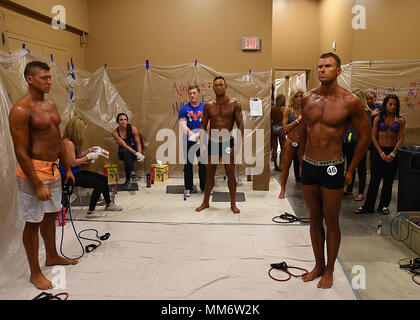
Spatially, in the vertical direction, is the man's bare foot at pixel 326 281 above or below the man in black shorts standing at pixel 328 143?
below

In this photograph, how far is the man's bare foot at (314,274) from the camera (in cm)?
261

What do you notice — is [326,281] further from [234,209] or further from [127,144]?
[127,144]

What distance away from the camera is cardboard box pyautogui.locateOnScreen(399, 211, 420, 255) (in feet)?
9.95

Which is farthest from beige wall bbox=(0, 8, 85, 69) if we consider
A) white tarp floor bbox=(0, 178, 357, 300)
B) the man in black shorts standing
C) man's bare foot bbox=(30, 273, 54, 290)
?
the man in black shorts standing

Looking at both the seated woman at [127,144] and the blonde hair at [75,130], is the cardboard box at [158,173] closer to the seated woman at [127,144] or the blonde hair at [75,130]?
the seated woman at [127,144]

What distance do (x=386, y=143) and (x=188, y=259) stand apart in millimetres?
2680

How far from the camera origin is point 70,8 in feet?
17.2

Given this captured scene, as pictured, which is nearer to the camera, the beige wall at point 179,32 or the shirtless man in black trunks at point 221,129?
the shirtless man in black trunks at point 221,129

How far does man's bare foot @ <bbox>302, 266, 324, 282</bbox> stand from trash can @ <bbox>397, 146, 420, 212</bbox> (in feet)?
5.46

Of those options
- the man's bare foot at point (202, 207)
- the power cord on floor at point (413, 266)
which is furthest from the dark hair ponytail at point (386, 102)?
the man's bare foot at point (202, 207)

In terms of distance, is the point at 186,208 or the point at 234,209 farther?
the point at 186,208

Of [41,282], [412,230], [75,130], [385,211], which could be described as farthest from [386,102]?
[41,282]

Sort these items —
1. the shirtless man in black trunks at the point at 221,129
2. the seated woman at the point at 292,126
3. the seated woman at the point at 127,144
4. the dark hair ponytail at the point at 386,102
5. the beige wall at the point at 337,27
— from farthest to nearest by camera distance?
1. the beige wall at the point at 337,27
2. the seated woman at the point at 127,144
3. the seated woman at the point at 292,126
4. the shirtless man in black trunks at the point at 221,129
5. the dark hair ponytail at the point at 386,102

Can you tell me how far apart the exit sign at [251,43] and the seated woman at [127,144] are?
91.8 inches
